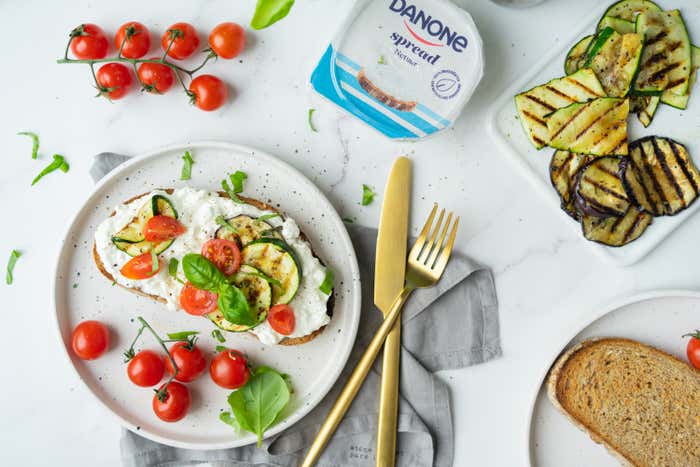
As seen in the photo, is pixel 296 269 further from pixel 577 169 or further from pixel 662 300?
pixel 662 300

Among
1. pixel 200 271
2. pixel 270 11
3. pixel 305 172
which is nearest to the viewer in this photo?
pixel 270 11

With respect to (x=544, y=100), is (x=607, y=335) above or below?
below

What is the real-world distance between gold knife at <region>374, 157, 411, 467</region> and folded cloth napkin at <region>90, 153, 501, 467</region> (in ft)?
0.19

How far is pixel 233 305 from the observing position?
2605 mm

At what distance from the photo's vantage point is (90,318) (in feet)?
9.81

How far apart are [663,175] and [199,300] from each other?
6.77ft

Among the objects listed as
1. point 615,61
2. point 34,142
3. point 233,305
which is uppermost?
point 615,61

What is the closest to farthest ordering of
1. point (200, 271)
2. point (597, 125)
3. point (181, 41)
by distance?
point (200, 271)
point (597, 125)
point (181, 41)

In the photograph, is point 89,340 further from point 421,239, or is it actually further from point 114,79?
point 421,239

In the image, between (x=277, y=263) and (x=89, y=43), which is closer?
(x=277, y=263)

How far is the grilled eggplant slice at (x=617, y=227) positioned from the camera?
2881 millimetres

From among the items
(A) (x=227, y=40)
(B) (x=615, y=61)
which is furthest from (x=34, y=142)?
(B) (x=615, y=61)

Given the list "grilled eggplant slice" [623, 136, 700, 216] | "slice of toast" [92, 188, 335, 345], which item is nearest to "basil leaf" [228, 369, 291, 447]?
"slice of toast" [92, 188, 335, 345]

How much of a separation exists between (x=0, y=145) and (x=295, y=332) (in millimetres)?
1687
